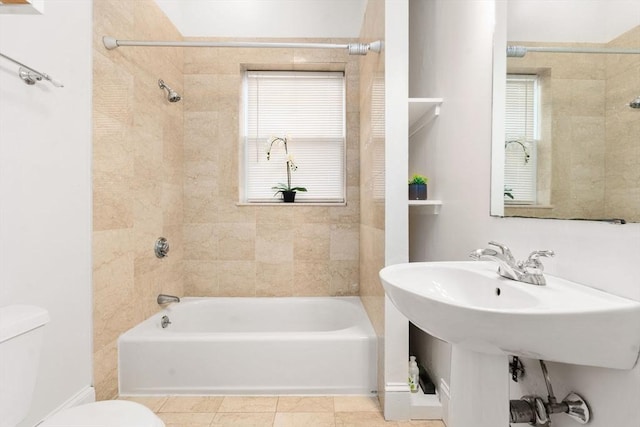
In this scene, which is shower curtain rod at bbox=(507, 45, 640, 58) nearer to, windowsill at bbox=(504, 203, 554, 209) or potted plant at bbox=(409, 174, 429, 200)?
windowsill at bbox=(504, 203, 554, 209)

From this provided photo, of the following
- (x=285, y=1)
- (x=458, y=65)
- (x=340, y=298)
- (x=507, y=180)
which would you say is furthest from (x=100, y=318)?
(x=285, y=1)

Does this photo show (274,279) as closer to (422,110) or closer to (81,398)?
(81,398)

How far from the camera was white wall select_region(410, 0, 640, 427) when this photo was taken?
0.79 meters

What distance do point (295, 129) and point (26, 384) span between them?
235 cm

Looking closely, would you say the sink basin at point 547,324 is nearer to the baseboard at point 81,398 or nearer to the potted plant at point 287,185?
the baseboard at point 81,398

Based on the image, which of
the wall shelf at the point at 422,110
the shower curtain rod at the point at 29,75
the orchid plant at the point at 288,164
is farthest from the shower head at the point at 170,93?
the wall shelf at the point at 422,110

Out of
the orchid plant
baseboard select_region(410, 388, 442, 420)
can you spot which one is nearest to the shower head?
the orchid plant

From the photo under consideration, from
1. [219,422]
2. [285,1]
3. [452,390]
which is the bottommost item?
[219,422]

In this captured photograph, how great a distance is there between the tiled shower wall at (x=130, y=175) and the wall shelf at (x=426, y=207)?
1.65 meters

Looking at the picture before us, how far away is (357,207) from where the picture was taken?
2766 millimetres

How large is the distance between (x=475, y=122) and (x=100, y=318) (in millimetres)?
2085

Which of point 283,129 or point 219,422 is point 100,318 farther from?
point 283,129

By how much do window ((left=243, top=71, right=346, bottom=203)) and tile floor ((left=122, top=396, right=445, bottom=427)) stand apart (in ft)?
5.08

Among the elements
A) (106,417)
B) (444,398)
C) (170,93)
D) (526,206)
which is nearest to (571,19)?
(526,206)
